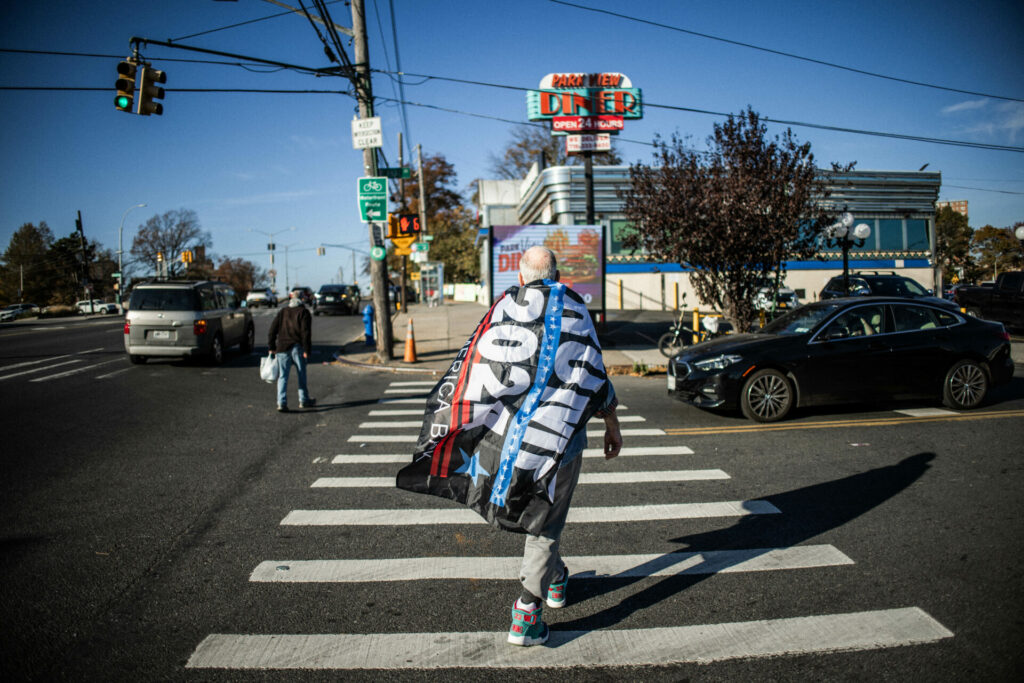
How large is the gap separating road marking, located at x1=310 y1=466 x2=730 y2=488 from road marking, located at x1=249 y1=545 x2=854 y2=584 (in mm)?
1669

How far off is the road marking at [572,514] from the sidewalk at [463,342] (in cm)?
836

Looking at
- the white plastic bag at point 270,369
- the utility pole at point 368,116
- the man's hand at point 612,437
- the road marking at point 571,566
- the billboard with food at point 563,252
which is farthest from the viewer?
the billboard with food at point 563,252

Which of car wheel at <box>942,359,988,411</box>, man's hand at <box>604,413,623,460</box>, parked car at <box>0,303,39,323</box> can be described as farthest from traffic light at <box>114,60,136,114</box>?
parked car at <box>0,303,39,323</box>

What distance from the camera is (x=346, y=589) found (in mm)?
3814

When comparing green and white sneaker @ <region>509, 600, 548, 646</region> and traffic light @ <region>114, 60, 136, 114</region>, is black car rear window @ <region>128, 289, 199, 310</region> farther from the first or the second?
green and white sneaker @ <region>509, 600, 548, 646</region>

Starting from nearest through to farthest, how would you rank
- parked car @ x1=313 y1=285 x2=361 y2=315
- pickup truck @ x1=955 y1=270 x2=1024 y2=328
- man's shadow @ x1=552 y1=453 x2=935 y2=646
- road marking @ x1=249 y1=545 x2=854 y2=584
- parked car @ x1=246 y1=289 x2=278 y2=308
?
man's shadow @ x1=552 y1=453 x2=935 y2=646 → road marking @ x1=249 y1=545 x2=854 y2=584 → pickup truck @ x1=955 y1=270 x2=1024 y2=328 → parked car @ x1=313 y1=285 x2=361 y2=315 → parked car @ x1=246 y1=289 x2=278 y2=308

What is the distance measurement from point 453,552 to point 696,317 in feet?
39.9

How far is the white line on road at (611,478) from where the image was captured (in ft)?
19.5

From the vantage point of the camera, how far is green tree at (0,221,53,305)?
75.1m

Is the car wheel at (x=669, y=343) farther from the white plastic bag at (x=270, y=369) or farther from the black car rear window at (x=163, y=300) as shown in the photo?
the black car rear window at (x=163, y=300)

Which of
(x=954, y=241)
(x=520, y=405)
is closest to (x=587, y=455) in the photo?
(x=520, y=405)

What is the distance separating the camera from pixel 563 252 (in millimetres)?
16203

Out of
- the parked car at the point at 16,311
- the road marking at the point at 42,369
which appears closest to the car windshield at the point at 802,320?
the road marking at the point at 42,369

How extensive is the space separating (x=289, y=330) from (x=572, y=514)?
226 inches
